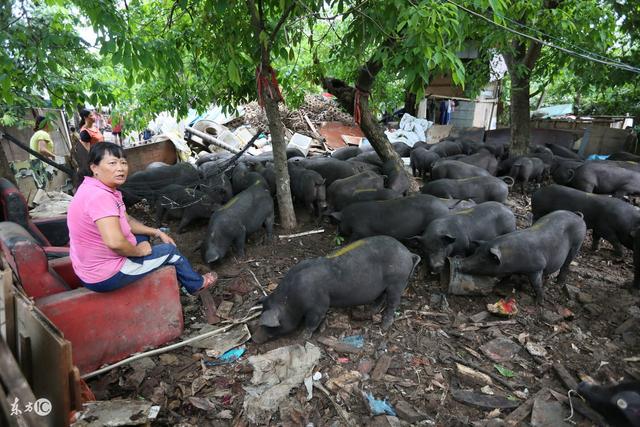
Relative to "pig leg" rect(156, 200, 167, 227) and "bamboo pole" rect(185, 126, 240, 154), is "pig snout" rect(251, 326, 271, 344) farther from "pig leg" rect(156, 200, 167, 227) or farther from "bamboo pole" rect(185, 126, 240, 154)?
"bamboo pole" rect(185, 126, 240, 154)

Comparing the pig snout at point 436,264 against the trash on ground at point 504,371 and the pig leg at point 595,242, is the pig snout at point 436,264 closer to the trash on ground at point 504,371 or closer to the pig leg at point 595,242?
the trash on ground at point 504,371

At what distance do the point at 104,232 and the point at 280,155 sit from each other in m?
3.64

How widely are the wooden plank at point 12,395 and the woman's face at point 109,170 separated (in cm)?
158

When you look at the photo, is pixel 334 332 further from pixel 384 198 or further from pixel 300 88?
pixel 300 88

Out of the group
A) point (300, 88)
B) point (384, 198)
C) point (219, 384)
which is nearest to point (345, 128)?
point (300, 88)

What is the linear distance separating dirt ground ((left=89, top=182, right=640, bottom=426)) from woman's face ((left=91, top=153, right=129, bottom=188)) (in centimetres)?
189

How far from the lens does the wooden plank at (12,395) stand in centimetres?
192

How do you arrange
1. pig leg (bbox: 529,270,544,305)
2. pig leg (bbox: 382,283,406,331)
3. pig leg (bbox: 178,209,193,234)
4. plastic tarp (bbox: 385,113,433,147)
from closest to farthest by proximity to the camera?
pig leg (bbox: 382,283,406,331), pig leg (bbox: 529,270,544,305), pig leg (bbox: 178,209,193,234), plastic tarp (bbox: 385,113,433,147)

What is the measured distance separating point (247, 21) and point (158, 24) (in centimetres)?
188

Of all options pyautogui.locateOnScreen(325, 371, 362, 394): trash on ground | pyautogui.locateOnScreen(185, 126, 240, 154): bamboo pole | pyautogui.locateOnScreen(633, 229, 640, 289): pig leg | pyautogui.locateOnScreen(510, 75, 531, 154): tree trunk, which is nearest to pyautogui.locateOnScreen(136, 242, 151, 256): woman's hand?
pyautogui.locateOnScreen(325, 371, 362, 394): trash on ground

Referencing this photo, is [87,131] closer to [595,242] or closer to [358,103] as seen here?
[358,103]

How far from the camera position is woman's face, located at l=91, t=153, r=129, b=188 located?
3.21 meters

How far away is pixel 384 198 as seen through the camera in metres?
7.26

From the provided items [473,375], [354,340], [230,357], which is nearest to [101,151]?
[230,357]
